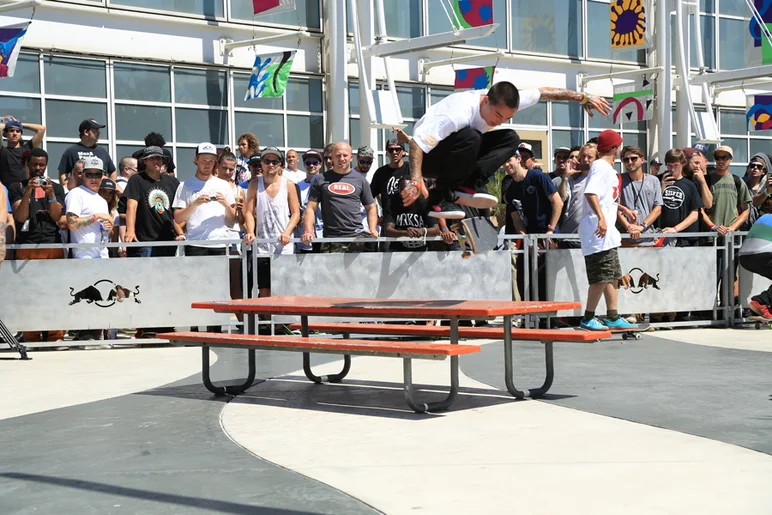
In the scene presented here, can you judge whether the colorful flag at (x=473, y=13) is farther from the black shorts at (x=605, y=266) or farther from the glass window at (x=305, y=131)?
the black shorts at (x=605, y=266)

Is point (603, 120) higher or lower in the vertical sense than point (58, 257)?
higher

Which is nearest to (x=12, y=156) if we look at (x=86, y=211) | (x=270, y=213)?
→ (x=86, y=211)

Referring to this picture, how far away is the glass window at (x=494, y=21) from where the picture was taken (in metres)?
23.7

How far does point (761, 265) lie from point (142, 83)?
507 inches

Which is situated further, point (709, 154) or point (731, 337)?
point (709, 154)

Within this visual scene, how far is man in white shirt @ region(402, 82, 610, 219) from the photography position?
304 inches

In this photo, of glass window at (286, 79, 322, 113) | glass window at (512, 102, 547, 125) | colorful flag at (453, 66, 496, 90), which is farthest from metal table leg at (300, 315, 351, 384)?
glass window at (512, 102, 547, 125)

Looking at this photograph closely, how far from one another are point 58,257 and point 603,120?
59.6 ft

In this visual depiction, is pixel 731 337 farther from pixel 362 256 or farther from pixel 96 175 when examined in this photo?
pixel 96 175

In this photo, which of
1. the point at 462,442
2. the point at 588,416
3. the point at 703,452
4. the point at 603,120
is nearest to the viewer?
the point at 703,452

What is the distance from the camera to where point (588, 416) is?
6.55 meters

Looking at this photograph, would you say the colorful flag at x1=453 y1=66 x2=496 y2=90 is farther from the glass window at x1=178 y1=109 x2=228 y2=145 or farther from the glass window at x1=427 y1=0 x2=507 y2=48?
the glass window at x1=178 y1=109 x2=228 y2=145

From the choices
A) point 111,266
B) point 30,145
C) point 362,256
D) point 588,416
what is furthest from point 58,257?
point 588,416

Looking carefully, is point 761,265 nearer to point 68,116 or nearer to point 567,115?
point 68,116
